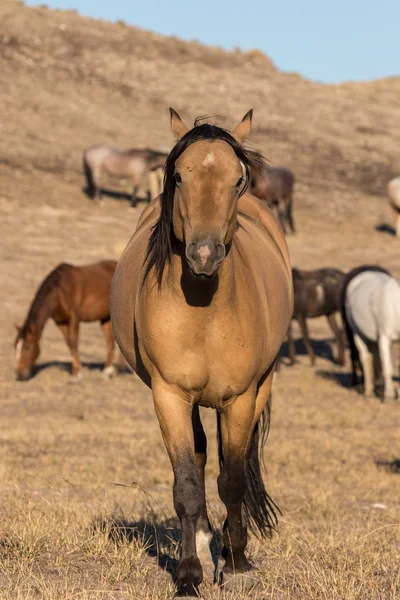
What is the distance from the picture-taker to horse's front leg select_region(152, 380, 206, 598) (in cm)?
451

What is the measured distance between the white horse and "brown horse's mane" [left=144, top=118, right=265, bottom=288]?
10.8m

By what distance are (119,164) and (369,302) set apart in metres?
17.8

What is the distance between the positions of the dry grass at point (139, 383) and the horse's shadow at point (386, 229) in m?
0.47

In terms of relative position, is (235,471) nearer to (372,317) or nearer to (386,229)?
(372,317)

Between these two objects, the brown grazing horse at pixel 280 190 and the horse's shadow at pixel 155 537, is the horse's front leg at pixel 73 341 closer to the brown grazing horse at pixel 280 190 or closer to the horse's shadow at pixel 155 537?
the horse's shadow at pixel 155 537

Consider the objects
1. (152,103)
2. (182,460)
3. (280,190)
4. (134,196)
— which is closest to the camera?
(182,460)

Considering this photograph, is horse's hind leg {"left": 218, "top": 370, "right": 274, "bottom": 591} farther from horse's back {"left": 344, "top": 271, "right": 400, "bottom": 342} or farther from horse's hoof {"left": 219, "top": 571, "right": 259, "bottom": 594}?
horse's back {"left": 344, "top": 271, "right": 400, "bottom": 342}

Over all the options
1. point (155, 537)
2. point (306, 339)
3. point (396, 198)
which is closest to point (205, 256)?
point (155, 537)

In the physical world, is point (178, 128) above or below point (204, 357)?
above

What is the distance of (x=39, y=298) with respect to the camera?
15438 millimetres

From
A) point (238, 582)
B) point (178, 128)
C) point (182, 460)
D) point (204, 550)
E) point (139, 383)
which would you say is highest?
point (178, 128)

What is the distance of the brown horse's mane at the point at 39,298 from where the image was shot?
602 inches

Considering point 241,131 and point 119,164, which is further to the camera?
point 119,164

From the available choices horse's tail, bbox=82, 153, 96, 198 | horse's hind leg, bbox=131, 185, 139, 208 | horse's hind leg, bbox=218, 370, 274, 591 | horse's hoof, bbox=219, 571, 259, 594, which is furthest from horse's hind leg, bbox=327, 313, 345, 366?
horse's hoof, bbox=219, 571, 259, 594
